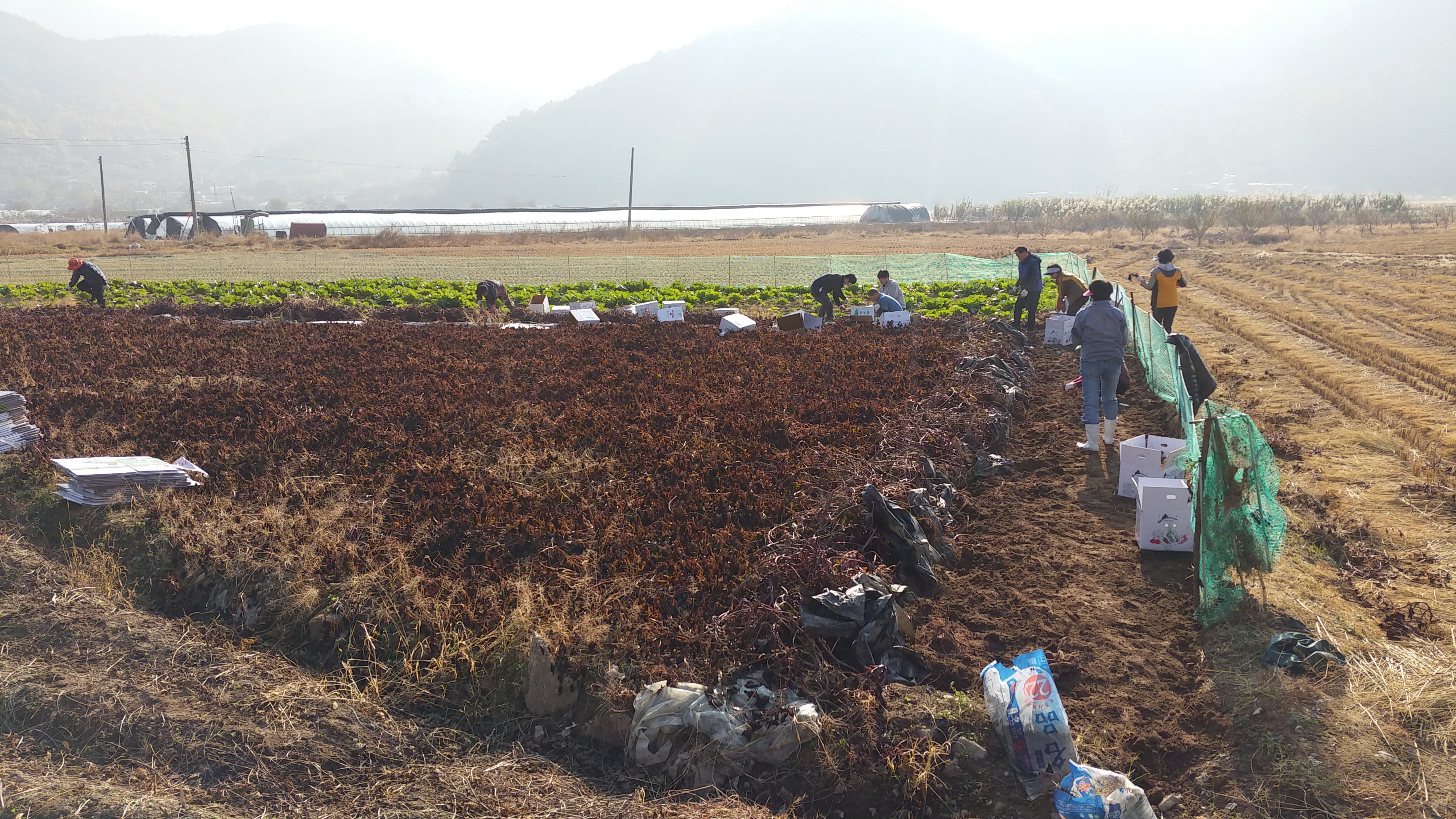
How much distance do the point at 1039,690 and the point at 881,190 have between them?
7589 inches

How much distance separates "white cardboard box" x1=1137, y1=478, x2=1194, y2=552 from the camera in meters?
6.15

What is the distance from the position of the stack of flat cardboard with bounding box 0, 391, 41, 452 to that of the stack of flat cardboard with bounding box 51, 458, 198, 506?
1649 mm

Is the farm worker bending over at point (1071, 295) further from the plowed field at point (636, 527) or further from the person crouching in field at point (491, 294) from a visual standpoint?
the person crouching in field at point (491, 294)

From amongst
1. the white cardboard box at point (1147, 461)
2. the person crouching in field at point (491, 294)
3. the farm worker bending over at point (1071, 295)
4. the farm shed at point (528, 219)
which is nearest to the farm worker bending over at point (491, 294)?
the person crouching in field at point (491, 294)

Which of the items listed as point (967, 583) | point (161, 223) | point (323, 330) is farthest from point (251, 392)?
point (161, 223)

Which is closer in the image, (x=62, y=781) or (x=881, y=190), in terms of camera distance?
(x=62, y=781)

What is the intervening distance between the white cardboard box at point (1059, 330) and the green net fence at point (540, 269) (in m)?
8.88

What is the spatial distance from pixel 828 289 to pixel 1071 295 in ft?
14.5

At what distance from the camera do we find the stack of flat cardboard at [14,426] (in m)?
8.28

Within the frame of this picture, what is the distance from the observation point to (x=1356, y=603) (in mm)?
5527

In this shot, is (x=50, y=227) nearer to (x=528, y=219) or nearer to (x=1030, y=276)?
(x=528, y=219)

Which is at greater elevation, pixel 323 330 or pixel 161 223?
pixel 161 223

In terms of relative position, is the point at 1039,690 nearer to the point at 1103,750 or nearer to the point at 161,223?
the point at 1103,750

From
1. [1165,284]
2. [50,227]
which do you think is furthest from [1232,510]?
[50,227]
